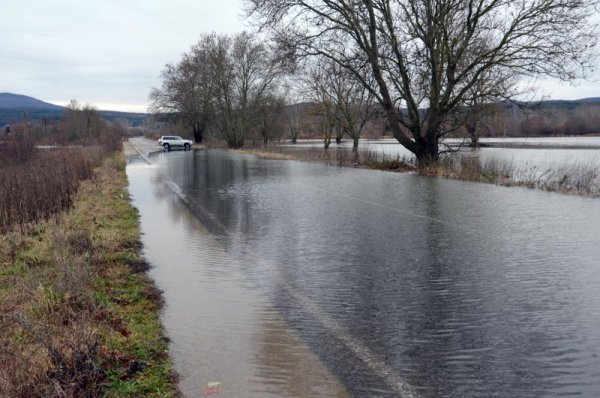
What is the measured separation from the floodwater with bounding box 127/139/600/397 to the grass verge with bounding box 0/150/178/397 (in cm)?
31

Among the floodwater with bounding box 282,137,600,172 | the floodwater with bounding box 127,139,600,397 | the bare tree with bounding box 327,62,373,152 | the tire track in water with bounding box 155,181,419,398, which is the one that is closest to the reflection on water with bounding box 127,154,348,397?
the floodwater with bounding box 127,139,600,397

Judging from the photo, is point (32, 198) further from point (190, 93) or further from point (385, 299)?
→ point (190, 93)

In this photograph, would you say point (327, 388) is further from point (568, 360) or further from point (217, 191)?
point (217, 191)

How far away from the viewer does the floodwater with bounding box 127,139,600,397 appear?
4.29m

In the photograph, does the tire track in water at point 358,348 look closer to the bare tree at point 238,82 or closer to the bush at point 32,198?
the bush at point 32,198

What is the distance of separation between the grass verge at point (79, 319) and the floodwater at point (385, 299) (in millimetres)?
312

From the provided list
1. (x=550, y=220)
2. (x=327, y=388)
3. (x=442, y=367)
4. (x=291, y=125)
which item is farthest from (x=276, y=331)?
(x=291, y=125)

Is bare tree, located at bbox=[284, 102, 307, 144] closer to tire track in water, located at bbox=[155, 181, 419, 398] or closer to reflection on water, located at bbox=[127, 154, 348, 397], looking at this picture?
reflection on water, located at bbox=[127, 154, 348, 397]

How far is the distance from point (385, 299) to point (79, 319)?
11.2 ft

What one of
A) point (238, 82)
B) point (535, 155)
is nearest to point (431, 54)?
point (535, 155)

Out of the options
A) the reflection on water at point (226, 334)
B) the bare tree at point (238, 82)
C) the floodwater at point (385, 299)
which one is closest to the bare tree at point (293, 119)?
the bare tree at point (238, 82)

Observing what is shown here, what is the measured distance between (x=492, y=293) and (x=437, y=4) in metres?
20.5

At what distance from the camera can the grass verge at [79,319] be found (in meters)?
4.09

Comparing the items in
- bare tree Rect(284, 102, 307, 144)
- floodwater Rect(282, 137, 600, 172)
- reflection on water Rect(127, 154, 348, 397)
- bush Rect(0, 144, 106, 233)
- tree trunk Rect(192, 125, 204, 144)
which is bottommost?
reflection on water Rect(127, 154, 348, 397)
